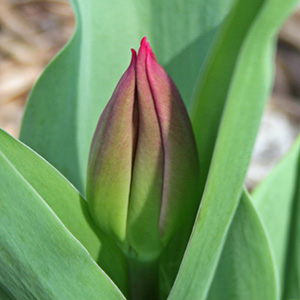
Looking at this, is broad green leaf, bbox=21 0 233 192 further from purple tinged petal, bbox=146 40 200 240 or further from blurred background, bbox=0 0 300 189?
blurred background, bbox=0 0 300 189

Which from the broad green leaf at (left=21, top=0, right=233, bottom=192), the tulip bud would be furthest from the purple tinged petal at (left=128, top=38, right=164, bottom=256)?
the broad green leaf at (left=21, top=0, right=233, bottom=192)

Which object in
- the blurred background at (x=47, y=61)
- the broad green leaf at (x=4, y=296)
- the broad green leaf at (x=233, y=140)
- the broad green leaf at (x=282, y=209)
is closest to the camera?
the broad green leaf at (x=233, y=140)

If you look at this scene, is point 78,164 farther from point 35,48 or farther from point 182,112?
point 35,48

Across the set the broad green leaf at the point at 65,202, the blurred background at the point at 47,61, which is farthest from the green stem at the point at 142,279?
the blurred background at the point at 47,61

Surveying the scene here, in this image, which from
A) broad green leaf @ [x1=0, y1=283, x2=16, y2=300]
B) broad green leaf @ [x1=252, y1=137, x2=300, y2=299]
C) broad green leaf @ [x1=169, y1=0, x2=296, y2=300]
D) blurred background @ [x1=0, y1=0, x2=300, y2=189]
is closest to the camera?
broad green leaf @ [x1=169, y1=0, x2=296, y2=300]

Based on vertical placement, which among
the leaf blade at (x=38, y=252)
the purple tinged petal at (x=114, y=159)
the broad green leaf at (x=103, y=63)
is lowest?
the leaf blade at (x=38, y=252)

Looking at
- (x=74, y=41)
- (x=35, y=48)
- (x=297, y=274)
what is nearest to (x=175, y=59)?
(x=74, y=41)

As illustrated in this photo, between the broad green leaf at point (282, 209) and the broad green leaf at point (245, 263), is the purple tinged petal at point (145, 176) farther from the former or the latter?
the broad green leaf at point (282, 209)
